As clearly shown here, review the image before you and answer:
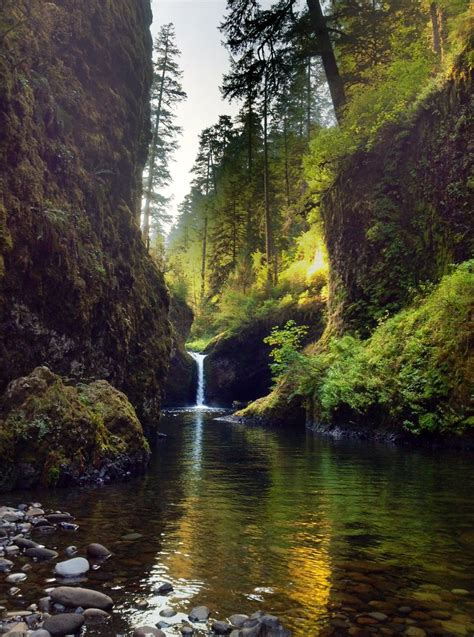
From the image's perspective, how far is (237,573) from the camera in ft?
15.3

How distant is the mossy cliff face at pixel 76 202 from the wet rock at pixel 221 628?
24.6 feet

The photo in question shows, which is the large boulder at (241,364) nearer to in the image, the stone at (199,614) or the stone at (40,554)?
the stone at (40,554)

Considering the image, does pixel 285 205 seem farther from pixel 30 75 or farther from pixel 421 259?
pixel 30 75

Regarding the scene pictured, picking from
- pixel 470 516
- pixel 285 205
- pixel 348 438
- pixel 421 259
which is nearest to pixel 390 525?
pixel 470 516

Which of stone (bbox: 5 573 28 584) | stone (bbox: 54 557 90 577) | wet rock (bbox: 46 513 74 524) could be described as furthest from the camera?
wet rock (bbox: 46 513 74 524)

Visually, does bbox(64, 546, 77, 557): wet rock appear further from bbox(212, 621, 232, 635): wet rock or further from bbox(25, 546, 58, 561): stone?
bbox(212, 621, 232, 635): wet rock

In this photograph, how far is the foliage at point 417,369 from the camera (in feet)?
42.2

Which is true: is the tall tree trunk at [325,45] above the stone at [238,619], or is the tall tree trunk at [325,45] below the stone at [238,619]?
above

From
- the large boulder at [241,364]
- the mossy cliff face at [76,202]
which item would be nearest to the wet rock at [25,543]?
the mossy cliff face at [76,202]

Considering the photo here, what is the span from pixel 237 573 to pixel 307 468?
6.29 metres

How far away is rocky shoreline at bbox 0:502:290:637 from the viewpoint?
3.38 meters

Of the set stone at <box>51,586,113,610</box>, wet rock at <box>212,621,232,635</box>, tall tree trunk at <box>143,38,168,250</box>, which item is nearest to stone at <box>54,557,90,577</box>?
stone at <box>51,586,113,610</box>

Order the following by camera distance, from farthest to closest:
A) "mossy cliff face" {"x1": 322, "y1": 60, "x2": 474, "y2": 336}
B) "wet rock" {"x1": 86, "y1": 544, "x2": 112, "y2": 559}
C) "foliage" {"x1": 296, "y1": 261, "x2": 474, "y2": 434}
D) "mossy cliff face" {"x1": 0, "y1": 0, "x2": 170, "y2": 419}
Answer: "mossy cliff face" {"x1": 322, "y1": 60, "x2": 474, "y2": 336} < "foliage" {"x1": 296, "y1": 261, "x2": 474, "y2": 434} < "mossy cliff face" {"x1": 0, "y1": 0, "x2": 170, "y2": 419} < "wet rock" {"x1": 86, "y1": 544, "x2": 112, "y2": 559}

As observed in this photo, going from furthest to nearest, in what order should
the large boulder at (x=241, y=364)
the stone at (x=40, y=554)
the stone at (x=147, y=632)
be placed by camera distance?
the large boulder at (x=241, y=364), the stone at (x=40, y=554), the stone at (x=147, y=632)
